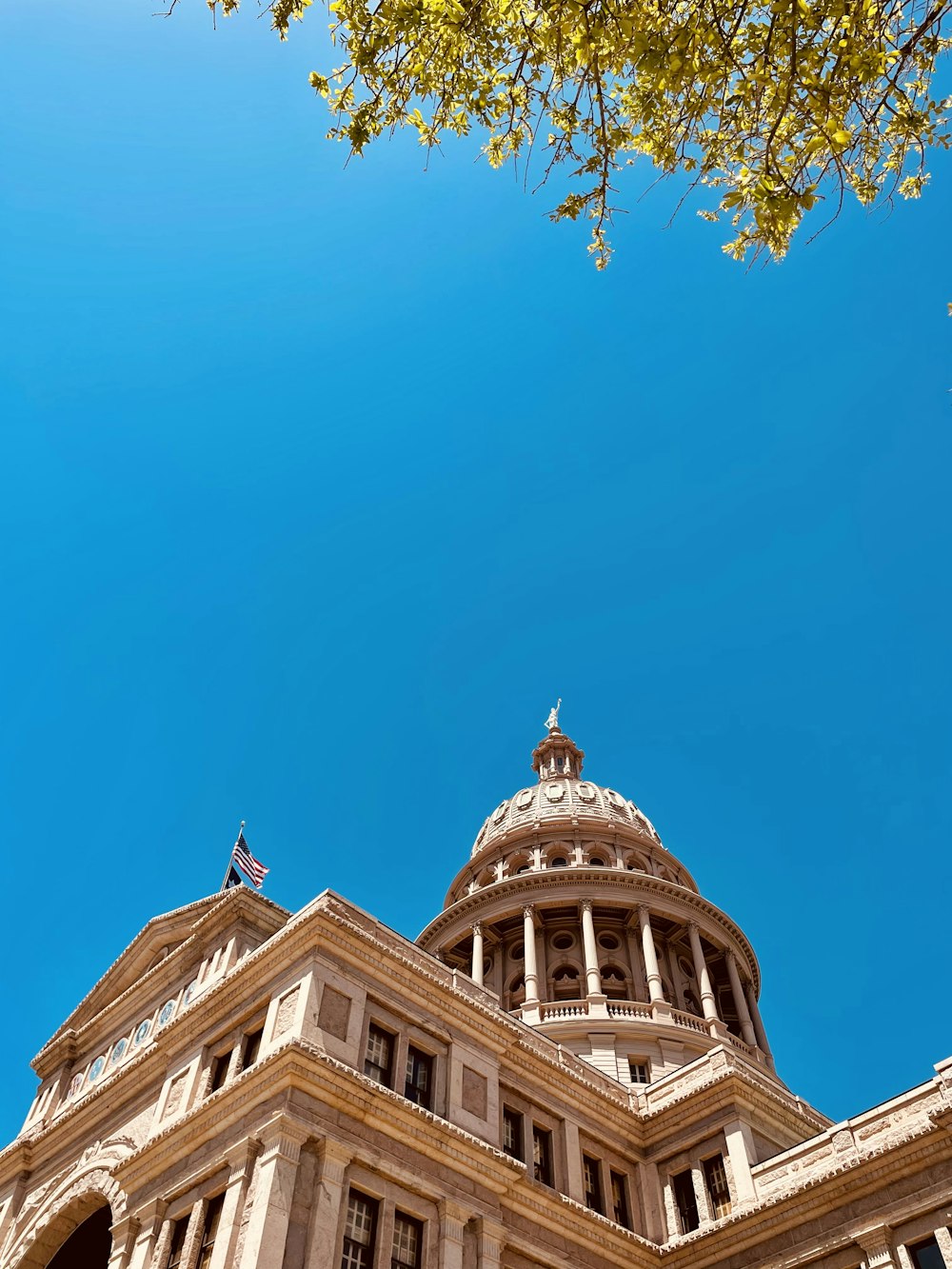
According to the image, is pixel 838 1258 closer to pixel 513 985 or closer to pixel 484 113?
pixel 484 113

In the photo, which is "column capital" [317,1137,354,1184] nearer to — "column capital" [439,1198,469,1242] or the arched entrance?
"column capital" [439,1198,469,1242]

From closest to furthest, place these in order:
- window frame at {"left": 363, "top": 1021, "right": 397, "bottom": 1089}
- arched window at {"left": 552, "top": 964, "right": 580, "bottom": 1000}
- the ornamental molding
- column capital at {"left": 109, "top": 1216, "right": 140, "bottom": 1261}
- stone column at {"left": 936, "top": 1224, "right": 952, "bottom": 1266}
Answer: stone column at {"left": 936, "top": 1224, "right": 952, "bottom": 1266}, column capital at {"left": 109, "top": 1216, "right": 140, "bottom": 1261}, window frame at {"left": 363, "top": 1021, "right": 397, "bottom": 1089}, the ornamental molding, arched window at {"left": 552, "top": 964, "right": 580, "bottom": 1000}

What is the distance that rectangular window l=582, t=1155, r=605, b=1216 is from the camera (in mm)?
29578

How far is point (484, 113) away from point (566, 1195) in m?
27.2

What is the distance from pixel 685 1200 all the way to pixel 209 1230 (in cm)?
1513

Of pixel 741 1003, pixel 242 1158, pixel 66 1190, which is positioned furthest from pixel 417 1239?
pixel 741 1003

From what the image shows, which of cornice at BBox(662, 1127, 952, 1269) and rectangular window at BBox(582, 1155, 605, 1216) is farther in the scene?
rectangular window at BBox(582, 1155, 605, 1216)

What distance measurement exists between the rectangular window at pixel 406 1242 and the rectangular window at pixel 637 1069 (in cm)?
2578

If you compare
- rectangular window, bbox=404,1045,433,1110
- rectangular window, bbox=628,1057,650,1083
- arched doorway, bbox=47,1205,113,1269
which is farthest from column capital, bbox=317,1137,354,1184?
rectangular window, bbox=628,1057,650,1083

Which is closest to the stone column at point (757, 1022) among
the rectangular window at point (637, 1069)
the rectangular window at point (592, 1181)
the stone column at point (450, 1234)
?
the rectangular window at point (637, 1069)

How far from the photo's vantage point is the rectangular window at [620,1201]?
30031 mm

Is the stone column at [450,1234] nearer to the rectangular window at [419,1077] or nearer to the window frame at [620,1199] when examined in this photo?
the rectangular window at [419,1077]

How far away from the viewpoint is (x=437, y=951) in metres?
62.1

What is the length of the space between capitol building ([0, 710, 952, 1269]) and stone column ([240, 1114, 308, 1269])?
56 millimetres
